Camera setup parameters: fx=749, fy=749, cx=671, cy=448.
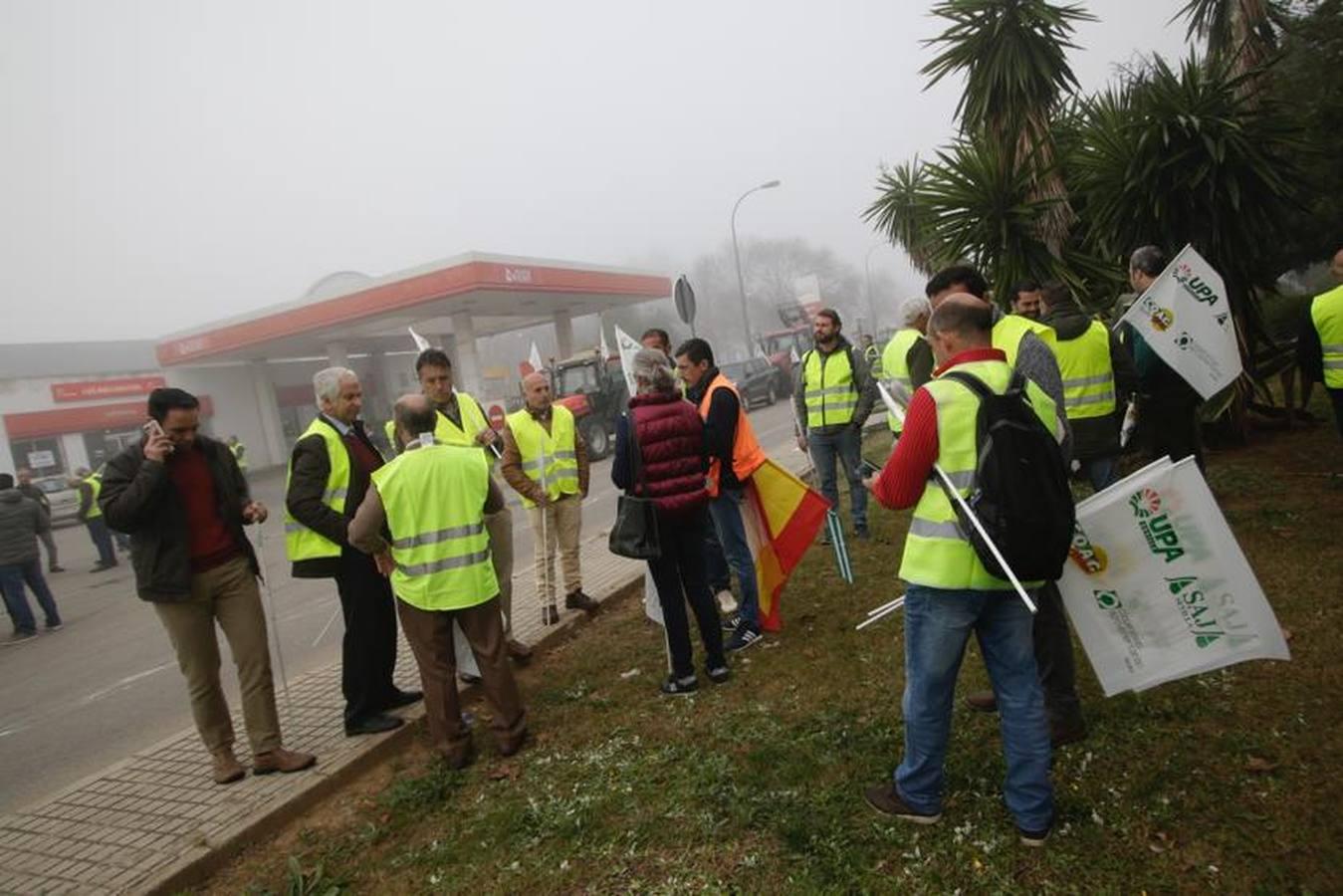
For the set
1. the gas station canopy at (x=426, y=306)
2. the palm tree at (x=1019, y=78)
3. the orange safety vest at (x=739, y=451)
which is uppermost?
the gas station canopy at (x=426, y=306)

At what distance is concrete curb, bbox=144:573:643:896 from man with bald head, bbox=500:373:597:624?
1.21 m

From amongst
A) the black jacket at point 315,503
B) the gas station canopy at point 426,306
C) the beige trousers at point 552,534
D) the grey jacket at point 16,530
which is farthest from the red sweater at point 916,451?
the gas station canopy at point 426,306

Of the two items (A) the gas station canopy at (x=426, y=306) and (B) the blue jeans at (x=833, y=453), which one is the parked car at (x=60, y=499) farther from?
(B) the blue jeans at (x=833, y=453)

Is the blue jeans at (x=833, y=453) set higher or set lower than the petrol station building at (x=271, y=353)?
lower

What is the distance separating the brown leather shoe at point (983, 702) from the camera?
356 centimetres

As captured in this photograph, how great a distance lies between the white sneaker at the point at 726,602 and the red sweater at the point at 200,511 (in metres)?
3.25

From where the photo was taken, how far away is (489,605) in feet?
13.0

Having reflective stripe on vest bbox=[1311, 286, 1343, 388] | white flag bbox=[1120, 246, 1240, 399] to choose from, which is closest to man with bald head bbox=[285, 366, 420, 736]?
white flag bbox=[1120, 246, 1240, 399]

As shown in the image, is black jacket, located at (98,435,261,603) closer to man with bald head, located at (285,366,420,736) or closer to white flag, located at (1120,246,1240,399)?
man with bald head, located at (285,366,420,736)

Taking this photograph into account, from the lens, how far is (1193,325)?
468cm

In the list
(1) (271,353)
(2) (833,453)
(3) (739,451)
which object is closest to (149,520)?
A: (3) (739,451)

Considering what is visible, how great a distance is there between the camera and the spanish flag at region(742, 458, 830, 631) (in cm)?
479

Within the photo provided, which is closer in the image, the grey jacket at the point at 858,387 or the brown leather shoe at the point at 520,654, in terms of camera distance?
the brown leather shoe at the point at 520,654

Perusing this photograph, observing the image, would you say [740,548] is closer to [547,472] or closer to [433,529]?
[547,472]
